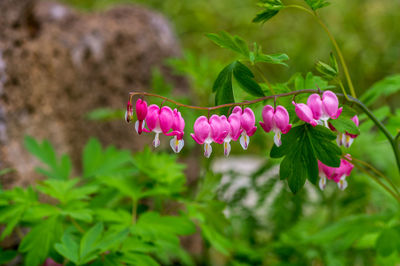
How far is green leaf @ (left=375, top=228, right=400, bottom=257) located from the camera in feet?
4.08

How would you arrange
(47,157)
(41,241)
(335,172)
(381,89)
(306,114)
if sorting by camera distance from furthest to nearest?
(47,157) < (381,89) < (41,241) < (335,172) < (306,114)

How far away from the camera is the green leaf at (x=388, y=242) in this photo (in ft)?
4.08

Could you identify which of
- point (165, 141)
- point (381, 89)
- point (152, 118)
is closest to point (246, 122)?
point (152, 118)

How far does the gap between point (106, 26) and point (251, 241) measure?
4.99 feet

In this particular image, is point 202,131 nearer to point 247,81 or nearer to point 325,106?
point 247,81

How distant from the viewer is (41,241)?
1154mm

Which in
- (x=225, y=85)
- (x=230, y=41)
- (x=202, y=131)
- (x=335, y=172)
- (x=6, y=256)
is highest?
(x=230, y=41)

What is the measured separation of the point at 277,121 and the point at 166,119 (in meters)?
0.25

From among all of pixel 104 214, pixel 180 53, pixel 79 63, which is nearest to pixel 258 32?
pixel 180 53

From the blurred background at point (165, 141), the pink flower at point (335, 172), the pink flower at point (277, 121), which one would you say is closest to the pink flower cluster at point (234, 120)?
the pink flower at point (277, 121)

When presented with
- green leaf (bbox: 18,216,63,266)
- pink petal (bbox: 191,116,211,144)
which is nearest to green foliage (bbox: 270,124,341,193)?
pink petal (bbox: 191,116,211,144)

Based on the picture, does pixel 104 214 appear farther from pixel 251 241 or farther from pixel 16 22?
pixel 16 22

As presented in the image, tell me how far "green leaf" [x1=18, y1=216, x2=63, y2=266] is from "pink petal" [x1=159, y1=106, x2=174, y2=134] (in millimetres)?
540

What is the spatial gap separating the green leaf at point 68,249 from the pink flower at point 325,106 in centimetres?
69
